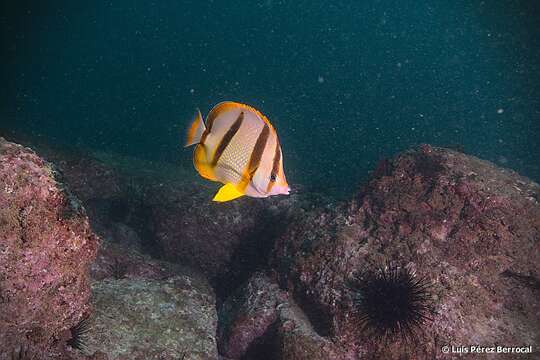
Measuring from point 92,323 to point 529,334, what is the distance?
4.71 meters

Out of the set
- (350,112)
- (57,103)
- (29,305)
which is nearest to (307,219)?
(29,305)

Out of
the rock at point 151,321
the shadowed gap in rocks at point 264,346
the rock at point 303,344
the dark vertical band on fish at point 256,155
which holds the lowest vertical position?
the shadowed gap in rocks at point 264,346

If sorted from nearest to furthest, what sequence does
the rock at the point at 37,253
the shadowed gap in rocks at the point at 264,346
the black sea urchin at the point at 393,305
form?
the rock at the point at 37,253
the black sea urchin at the point at 393,305
the shadowed gap in rocks at the point at 264,346

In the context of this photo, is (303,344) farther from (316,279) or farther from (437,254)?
(437,254)

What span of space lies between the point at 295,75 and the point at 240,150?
99864 mm

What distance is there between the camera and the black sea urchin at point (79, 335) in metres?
2.99

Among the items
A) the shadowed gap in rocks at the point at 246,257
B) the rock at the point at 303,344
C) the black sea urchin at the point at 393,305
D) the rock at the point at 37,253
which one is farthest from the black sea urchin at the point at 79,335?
the shadowed gap in rocks at the point at 246,257

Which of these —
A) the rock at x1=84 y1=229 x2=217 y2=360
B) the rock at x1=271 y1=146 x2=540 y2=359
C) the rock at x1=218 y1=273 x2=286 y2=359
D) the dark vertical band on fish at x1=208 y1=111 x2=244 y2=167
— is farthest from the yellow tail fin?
the rock at x1=218 y1=273 x2=286 y2=359

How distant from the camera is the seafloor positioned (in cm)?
251

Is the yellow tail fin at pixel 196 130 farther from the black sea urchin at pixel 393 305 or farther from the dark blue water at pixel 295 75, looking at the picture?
the black sea urchin at pixel 393 305

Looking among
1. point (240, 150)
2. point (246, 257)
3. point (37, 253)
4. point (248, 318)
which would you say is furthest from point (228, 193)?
point (246, 257)

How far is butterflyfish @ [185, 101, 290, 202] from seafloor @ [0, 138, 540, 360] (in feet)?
5.09

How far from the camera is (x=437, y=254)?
14.1 feet

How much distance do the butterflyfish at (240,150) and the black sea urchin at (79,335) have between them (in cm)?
231
